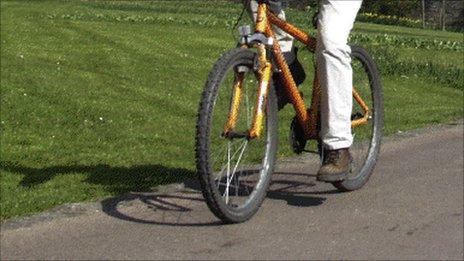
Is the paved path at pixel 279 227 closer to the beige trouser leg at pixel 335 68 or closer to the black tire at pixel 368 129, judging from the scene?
the black tire at pixel 368 129

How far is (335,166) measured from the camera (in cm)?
584

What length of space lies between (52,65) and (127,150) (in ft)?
23.0

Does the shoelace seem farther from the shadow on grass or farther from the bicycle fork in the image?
the shadow on grass

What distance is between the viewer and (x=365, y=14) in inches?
2083

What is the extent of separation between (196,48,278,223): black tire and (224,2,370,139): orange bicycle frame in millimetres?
53

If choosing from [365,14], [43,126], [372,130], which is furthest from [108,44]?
[365,14]

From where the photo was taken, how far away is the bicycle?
5.05 m

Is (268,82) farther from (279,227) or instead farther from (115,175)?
(115,175)

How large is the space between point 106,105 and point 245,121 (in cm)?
569

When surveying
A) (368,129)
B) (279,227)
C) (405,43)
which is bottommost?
(405,43)

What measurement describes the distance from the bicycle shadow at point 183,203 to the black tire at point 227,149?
0.19 metres

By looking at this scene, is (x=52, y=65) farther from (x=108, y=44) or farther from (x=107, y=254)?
(x=107, y=254)

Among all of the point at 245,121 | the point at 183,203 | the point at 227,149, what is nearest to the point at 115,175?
the point at 183,203

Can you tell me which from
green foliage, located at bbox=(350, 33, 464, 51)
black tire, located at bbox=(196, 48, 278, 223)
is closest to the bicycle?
black tire, located at bbox=(196, 48, 278, 223)
